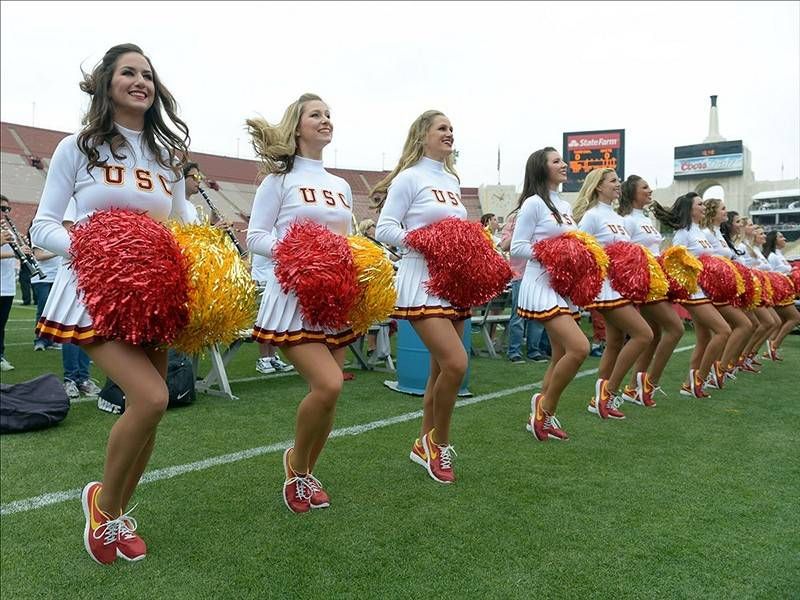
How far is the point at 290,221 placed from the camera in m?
2.75

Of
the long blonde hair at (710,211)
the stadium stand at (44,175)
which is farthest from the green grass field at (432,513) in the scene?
the stadium stand at (44,175)

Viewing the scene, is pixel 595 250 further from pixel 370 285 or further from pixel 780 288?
pixel 780 288

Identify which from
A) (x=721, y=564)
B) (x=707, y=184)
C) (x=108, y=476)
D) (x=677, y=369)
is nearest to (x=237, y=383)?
(x=108, y=476)

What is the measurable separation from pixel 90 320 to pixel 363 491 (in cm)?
150

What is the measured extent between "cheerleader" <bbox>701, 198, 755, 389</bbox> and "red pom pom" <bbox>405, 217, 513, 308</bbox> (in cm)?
368

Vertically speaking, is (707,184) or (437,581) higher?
(707,184)

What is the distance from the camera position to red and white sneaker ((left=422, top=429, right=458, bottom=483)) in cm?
319

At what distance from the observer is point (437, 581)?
214 centimetres

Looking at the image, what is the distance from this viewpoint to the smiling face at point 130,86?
224cm

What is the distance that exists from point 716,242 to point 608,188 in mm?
2226

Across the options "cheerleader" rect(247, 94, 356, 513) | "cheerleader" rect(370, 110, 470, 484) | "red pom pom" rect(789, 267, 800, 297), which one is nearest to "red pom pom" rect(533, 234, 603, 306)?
"cheerleader" rect(370, 110, 470, 484)

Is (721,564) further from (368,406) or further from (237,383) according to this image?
(237,383)

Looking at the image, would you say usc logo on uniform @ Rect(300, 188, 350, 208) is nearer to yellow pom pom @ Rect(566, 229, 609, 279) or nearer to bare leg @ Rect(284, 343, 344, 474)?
bare leg @ Rect(284, 343, 344, 474)

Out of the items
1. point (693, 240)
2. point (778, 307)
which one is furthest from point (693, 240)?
point (778, 307)
